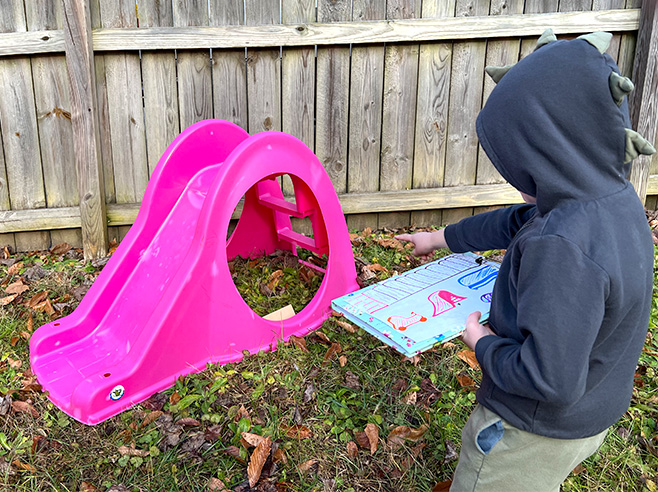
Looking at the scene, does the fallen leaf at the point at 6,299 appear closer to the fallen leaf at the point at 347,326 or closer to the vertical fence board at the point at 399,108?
the fallen leaf at the point at 347,326

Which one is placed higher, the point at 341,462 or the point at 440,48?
the point at 440,48

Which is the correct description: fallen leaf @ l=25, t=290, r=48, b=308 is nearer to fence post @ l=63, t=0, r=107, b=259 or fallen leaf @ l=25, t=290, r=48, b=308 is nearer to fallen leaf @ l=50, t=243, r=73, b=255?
fence post @ l=63, t=0, r=107, b=259

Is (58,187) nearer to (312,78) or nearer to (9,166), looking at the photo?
(9,166)

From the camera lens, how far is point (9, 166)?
3973 millimetres

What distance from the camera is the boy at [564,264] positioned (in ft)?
4.41

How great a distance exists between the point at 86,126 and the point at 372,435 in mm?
2765

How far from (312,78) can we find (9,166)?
2.19 m

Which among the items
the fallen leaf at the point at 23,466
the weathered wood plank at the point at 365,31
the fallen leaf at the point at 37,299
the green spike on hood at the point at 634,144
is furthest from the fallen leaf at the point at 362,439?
the weathered wood plank at the point at 365,31

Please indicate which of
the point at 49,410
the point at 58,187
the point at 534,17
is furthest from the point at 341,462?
the point at 534,17

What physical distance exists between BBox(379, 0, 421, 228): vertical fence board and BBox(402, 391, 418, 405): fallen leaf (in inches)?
85.1

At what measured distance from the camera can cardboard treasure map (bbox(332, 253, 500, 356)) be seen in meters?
2.26

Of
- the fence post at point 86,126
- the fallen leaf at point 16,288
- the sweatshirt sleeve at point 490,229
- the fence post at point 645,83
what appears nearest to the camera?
the sweatshirt sleeve at point 490,229

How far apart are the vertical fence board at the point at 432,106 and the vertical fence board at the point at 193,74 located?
5.04ft

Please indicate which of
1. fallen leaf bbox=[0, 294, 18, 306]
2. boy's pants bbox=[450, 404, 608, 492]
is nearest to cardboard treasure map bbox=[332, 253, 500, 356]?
boy's pants bbox=[450, 404, 608, 492]
